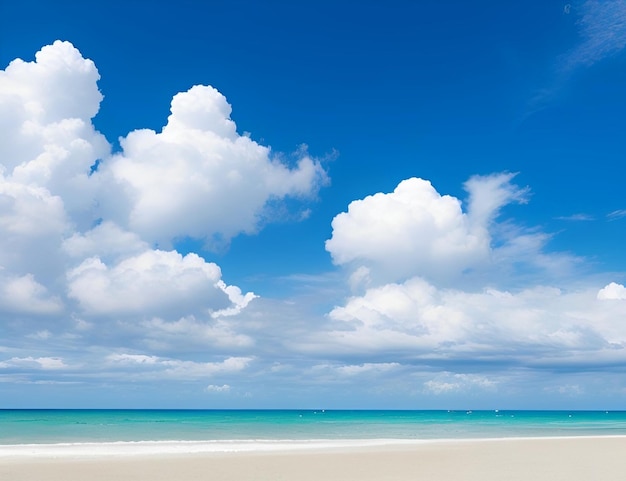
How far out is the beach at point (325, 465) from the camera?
77.1 ft

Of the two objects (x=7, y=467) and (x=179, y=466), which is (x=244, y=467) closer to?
(x=179, y=466)

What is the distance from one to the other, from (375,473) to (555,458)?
12332 mm

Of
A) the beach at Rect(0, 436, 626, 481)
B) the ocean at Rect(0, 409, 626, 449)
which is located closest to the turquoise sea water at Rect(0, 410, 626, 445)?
the ocean at Rect(0, 409, 626, 449)

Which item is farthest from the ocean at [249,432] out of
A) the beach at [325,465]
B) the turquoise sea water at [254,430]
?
the beach at [325,465]

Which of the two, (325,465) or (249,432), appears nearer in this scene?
(325,465)

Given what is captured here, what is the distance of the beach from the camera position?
23500mm

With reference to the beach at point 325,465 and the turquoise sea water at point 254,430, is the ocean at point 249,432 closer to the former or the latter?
the turquoise sea water at point 254,430

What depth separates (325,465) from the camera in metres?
27.9

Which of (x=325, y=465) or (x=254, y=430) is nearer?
(x=325, y=465)

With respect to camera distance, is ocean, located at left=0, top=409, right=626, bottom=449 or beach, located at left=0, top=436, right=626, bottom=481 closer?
beach, located at left=0, top=436, right=626, bottom=481

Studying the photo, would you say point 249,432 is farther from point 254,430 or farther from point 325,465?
point 325,465

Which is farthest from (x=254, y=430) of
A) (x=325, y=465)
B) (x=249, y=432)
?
(x=325, y=465)

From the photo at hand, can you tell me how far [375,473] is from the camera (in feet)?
80.3

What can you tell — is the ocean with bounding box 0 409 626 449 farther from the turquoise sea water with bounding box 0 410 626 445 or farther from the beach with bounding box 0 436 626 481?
the beach with bounding box 0 436 626 481
